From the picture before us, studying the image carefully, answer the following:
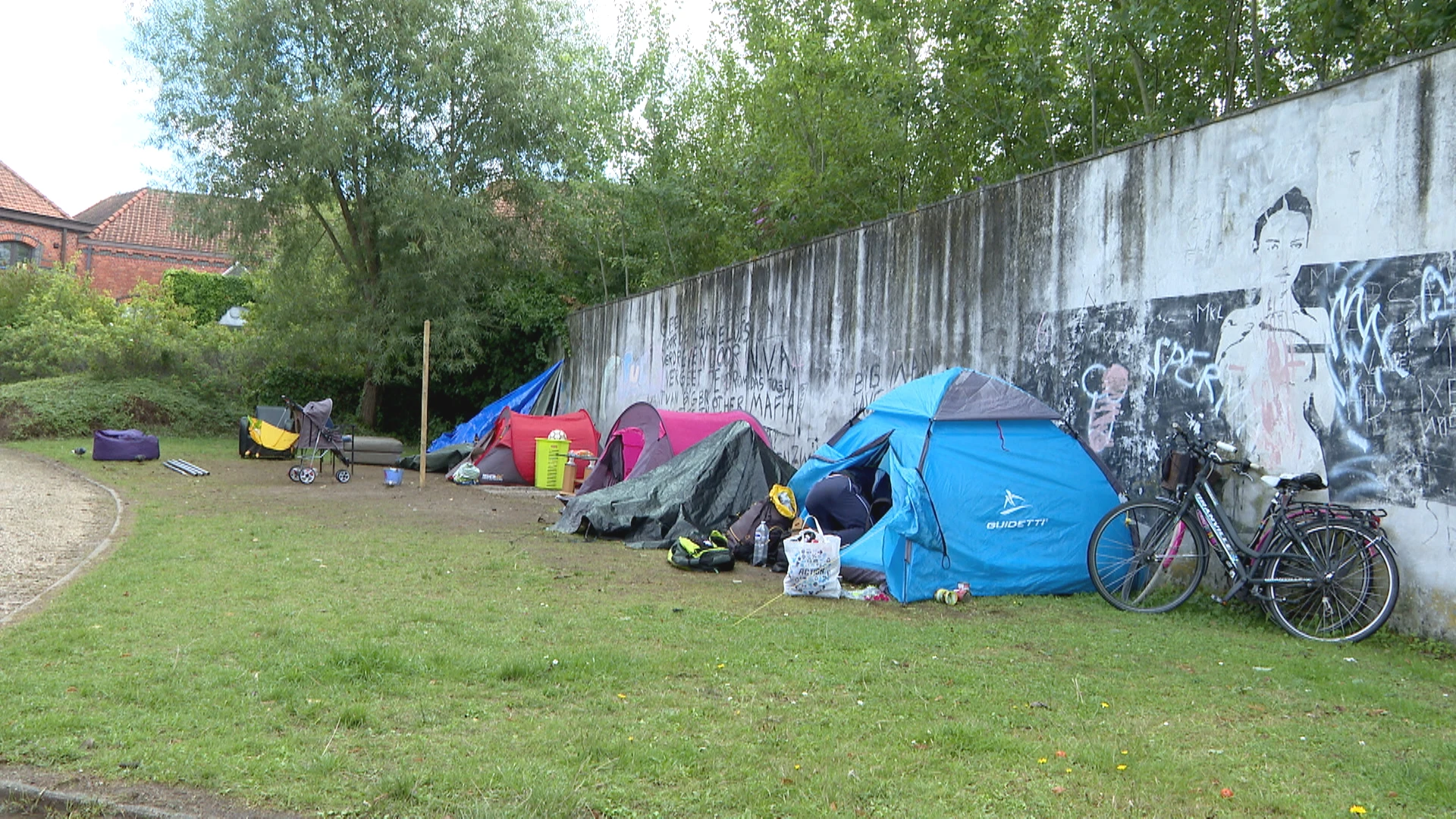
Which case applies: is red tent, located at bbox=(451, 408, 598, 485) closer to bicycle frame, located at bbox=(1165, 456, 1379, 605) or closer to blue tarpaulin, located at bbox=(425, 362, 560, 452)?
blue tarpaulin, located at bbox=(425, 362, 560, 452)

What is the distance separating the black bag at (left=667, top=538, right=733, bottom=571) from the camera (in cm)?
843

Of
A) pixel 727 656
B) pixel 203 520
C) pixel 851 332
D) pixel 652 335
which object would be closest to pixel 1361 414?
pixel 727 656

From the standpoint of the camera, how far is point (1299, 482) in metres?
6.18

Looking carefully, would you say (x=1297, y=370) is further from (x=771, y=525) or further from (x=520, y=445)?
(x=520, y=445)

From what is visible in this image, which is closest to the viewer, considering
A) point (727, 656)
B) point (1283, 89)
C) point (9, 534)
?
point (727, 656)

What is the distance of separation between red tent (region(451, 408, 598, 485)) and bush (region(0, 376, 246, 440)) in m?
9.41

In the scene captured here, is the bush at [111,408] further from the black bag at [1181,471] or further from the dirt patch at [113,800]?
the black bag at [1181,471]

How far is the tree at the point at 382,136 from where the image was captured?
1894 centimetres

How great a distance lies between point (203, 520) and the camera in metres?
10.2

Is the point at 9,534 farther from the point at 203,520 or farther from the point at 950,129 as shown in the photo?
the point at 950,129

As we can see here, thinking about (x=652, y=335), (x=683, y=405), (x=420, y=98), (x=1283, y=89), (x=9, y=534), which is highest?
(x=420, y=98)

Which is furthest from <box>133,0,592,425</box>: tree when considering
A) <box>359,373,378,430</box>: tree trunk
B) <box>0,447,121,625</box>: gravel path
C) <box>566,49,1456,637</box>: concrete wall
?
<box>566,49,1456,637</box>: concrete wall

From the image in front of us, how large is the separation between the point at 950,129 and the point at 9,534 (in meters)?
12.8

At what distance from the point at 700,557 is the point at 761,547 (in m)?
0.60
